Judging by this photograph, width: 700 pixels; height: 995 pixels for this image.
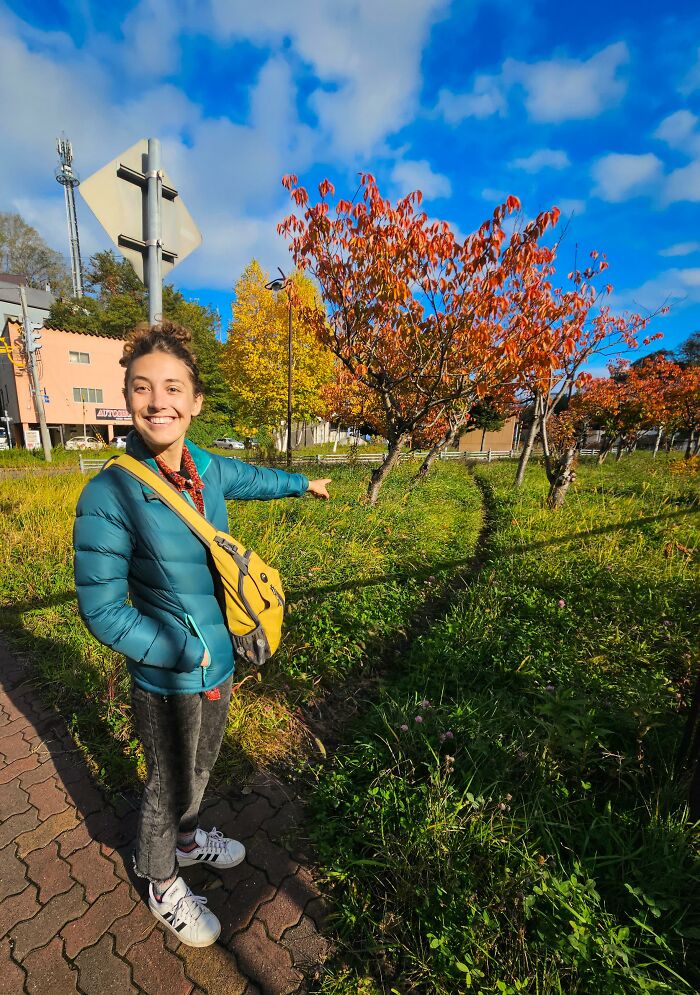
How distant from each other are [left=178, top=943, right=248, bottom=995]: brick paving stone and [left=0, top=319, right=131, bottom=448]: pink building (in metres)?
29.2

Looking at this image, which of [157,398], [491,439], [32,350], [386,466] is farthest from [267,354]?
[491,439]

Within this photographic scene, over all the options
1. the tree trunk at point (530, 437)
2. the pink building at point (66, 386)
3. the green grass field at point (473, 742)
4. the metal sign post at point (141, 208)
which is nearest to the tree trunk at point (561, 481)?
the tree trunk at point (530, 437)

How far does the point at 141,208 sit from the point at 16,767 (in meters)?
3.48

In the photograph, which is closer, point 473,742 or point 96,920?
point 96,920

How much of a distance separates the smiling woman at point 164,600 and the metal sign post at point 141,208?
35.5 inches

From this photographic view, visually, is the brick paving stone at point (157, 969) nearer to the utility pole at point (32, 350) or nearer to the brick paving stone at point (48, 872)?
the brick paving stone at point (48, 872)

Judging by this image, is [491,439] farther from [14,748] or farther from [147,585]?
[147,585]

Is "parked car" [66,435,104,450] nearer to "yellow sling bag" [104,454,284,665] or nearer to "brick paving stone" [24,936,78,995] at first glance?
"brick paving stone" [24,936,78,995]

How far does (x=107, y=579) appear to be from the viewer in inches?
52.5

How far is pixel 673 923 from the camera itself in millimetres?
1530

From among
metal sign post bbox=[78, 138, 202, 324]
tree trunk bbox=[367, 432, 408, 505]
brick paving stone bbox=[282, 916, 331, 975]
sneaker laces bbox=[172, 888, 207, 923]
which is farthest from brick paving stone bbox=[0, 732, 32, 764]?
tree trunk bbox=[367, 432, 408, 505]

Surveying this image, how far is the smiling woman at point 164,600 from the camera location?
1343 mm

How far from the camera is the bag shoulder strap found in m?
1.41

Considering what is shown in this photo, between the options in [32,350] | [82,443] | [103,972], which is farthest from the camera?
[82,443]
